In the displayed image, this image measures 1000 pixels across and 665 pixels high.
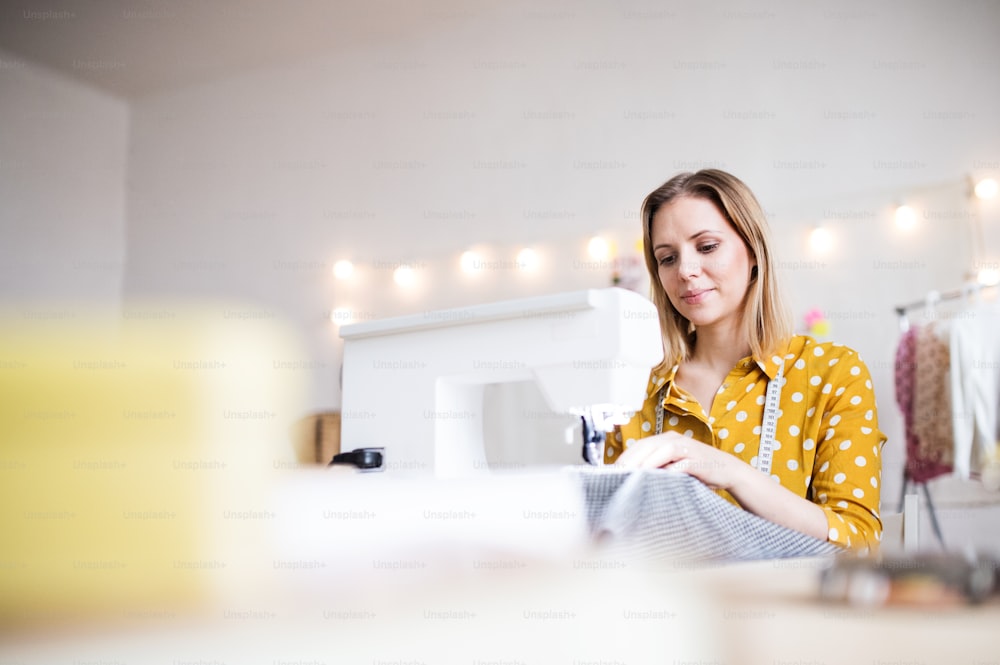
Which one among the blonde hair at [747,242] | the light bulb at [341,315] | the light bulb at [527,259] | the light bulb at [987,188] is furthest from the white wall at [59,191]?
the light bulb at [987,188]

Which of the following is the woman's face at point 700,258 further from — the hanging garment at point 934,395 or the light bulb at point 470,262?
the light bulb at point 470,262

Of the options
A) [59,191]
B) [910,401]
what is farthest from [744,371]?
[59,191]

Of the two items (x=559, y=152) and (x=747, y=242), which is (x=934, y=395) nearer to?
(x=747, y=242)

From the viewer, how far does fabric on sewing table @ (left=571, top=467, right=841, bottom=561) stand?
0.65 metres

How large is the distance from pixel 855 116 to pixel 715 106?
Result: 0.55m

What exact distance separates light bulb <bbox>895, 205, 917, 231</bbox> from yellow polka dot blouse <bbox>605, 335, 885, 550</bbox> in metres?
1.67

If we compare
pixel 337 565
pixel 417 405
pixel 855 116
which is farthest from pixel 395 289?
pixel 337 565

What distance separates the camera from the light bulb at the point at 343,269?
13.4 ft

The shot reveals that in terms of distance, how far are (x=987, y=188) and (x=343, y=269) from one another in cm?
284

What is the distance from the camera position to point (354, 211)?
13.7 feet

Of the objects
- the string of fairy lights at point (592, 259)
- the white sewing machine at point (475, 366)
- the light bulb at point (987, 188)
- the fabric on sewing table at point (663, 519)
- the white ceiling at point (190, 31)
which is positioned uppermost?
the white ceiling at point (190, 31)

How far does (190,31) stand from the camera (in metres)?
4.31

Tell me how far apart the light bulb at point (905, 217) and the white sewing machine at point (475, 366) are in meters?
2.21

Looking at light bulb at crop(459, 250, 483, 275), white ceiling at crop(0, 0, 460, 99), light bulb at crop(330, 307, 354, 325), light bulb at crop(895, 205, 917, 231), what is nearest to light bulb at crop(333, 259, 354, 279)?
light bulb at crop(330, 307, 354, 325)
